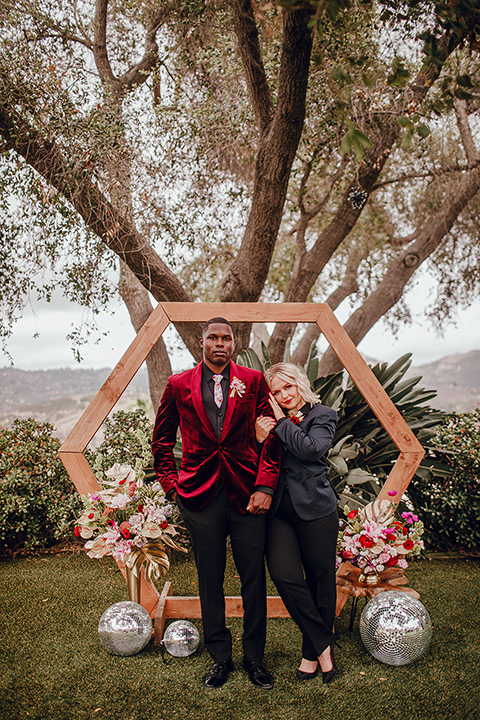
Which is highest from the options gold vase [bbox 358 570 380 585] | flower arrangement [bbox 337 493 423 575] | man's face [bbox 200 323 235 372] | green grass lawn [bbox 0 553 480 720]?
man's face [bbox 200 323 235 372]

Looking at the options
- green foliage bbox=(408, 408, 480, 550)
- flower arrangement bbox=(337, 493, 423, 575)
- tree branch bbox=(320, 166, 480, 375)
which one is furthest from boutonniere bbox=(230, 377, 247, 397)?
tree branch bbox=(320, 166, 480, 375)

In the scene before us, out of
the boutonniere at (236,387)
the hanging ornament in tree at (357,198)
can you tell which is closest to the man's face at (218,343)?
the boutonniere at (236,387)

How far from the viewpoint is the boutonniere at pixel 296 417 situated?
2775 millimetres

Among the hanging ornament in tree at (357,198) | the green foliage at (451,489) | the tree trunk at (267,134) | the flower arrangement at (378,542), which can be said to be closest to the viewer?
the flower arrangement at (378,542)

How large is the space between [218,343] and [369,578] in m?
1.61

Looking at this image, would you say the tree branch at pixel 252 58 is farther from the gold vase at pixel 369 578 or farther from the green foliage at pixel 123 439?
the gold vase at pixel 369 578

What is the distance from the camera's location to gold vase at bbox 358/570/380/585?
303 cm

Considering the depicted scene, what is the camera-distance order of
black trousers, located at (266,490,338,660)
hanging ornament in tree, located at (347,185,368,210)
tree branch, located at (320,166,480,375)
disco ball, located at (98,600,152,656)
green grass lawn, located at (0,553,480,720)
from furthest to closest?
tree branch, located at (320,166,480,375)
hanging ornament in tree, located at (347,185,368,210)
disco ball, located at (98,600,152,656)
black trousers, located at (266,490,338,660)
green grass lawn, located at (0,553,480,720)

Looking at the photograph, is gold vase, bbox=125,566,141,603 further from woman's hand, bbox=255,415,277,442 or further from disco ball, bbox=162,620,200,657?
woman's hand, bbox=255,415,277,442

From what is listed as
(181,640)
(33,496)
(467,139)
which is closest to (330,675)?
(181,640)

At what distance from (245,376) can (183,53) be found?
4916mm

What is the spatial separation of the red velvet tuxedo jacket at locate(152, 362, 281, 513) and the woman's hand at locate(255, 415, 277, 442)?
0.08 ft

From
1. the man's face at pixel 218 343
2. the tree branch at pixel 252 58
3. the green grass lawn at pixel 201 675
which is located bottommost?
the green grass lawn at pixel 201 675

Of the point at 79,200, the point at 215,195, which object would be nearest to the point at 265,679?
the point at 79,200
